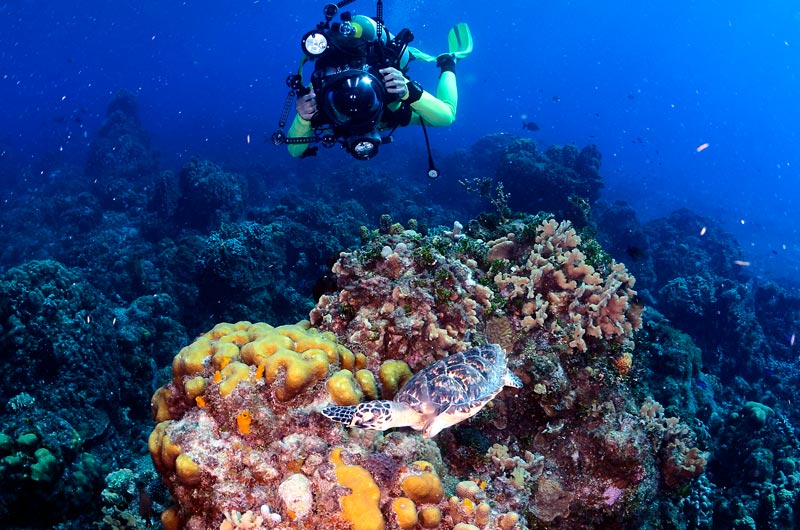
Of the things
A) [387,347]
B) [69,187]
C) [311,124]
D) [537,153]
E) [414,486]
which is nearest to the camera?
[414,486]

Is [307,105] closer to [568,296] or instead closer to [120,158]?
[568,296]

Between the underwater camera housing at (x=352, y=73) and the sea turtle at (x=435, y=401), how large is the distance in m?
3.15

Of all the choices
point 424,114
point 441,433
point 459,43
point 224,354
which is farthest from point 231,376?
point 459,43

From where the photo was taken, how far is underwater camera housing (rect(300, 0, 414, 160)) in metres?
4.84

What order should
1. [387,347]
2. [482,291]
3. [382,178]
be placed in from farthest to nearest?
1. [382,178]
2. [482,291]
3. [387,347]

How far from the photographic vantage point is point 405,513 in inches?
94.1

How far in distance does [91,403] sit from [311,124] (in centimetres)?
593

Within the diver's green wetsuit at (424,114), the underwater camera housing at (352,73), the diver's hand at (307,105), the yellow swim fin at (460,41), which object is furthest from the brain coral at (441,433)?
the yellow swim fin at (460,41)

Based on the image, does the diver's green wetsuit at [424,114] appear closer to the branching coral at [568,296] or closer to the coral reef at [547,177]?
the branching coral at [568,296]

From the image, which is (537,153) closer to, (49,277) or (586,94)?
(49,277)

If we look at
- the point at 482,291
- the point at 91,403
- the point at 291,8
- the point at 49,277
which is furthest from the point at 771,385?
the point at 291,8

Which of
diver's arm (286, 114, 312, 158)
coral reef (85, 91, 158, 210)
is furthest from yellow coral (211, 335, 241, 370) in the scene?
coral reef (85, 91, 158, 210)

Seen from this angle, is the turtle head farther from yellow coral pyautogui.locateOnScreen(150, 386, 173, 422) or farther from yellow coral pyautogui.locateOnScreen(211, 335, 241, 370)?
yellow coral pyautogui.locateOnScreen(150, 386, 173, 422)

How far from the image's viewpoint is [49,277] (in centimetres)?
785
